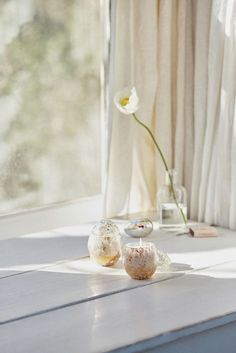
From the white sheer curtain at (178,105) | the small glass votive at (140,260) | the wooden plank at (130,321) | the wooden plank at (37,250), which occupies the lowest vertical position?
the wooden plank at (130,321)

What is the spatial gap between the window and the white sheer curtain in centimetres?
8

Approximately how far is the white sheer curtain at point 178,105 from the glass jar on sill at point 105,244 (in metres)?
0.49

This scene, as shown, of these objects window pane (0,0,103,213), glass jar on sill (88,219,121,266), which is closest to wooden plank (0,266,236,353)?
glass jar on sill (88,219,121,266)

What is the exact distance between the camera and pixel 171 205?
7.41ft

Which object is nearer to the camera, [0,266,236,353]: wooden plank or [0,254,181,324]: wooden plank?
[0,266,236,353]: wooden plank

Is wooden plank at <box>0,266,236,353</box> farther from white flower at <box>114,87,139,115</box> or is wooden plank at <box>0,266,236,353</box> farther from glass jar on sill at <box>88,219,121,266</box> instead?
white flower at <box>114,87,139,115</box>

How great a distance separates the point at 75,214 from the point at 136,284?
0.72 m

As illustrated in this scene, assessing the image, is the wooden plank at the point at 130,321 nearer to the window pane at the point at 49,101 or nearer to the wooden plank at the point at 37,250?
the wooden plank at the point at 37,250

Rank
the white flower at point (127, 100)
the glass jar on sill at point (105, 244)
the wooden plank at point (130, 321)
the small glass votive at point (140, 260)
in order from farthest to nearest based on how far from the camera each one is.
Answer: the white flower at point (127, 100) → the glass jar on sill at point (105, 244) → the small glass votive at point (140, 260) → the wooden plank at point (130, 321)

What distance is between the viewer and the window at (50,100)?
2270 millimetres

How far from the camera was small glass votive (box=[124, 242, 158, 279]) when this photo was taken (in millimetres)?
1772

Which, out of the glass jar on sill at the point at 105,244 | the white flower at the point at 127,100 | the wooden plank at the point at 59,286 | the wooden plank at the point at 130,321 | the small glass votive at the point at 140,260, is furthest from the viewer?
the white flower at the point at 127,100

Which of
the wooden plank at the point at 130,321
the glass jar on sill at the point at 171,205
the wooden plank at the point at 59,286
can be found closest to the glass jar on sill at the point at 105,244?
the wooden plank at the point at 59,286

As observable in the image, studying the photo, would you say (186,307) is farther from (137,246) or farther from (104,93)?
(104,93)
